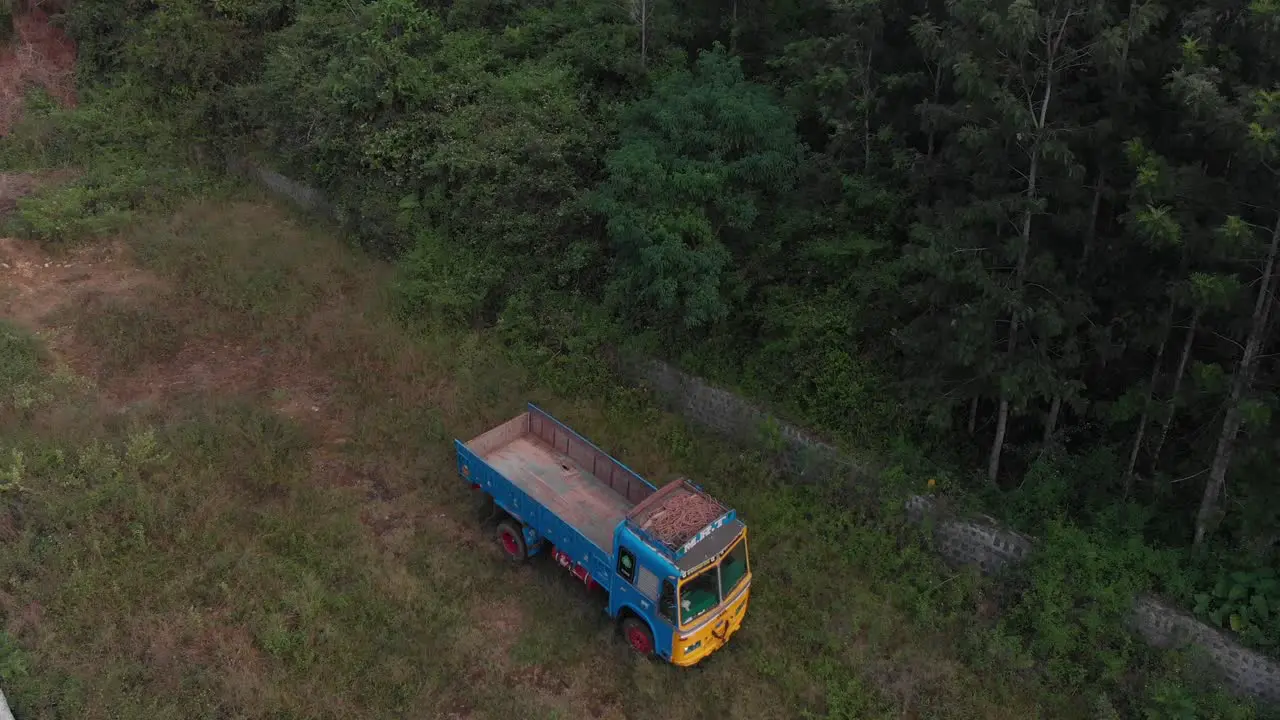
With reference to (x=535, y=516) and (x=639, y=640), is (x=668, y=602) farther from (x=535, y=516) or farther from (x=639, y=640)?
(x=535, y=516)

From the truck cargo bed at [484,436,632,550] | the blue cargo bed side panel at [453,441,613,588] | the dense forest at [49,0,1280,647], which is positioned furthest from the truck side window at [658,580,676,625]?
the dense forest at [49,0,1280,647]

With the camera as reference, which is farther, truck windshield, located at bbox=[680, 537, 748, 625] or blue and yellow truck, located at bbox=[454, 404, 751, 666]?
blue and yellow truck, located at bbox=[454, 404, 751, 666]

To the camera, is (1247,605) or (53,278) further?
(53,278)

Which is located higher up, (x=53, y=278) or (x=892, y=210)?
(x=892, y=210)

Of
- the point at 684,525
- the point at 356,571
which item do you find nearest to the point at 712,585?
the point at 684,525

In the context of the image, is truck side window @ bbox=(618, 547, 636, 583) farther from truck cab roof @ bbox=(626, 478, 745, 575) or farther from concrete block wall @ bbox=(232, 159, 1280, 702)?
concrete block wall @ bbox=(232, 159, 1280, 702)

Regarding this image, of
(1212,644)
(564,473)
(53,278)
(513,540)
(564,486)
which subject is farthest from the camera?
(53,278)
